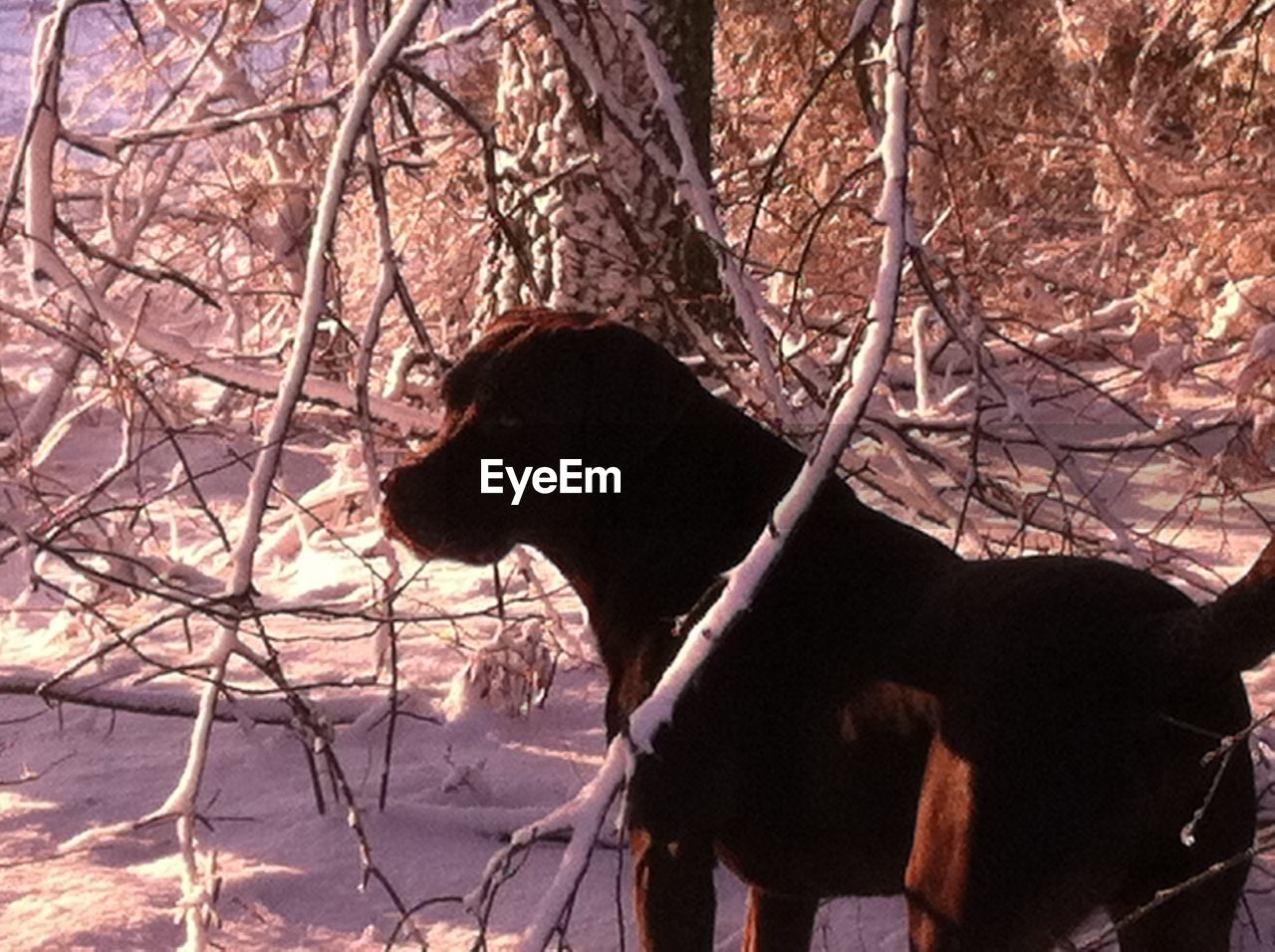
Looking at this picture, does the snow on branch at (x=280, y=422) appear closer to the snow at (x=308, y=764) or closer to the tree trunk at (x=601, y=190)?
the snow at (x=308, y=764)

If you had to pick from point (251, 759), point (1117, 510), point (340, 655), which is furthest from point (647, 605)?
point (1117, 510)

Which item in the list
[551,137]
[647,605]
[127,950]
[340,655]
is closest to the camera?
[647,605]

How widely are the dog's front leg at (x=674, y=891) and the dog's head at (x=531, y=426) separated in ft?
2.09

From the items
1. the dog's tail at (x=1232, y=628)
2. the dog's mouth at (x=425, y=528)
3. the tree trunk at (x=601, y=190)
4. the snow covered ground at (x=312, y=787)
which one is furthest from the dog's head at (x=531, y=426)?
the tree trunk at (x=601, y=190)

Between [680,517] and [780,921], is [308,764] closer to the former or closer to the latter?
[780,921]

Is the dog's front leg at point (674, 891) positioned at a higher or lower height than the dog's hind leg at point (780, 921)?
higher

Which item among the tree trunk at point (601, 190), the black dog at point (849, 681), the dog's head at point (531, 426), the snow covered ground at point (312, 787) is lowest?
the snow covered ground at point (312, 787)

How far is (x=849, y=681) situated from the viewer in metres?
2.10

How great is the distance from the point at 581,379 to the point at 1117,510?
4679 mm

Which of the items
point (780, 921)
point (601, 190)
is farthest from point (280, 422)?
point (601, 190)

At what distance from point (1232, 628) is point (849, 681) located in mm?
593

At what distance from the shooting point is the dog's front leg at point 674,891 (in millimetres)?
2277

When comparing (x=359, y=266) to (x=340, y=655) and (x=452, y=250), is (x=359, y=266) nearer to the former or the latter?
(x=452, y=250)

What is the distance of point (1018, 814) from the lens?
70.4 inches
